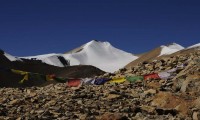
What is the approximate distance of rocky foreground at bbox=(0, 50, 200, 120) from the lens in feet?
45.1

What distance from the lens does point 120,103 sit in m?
16.1

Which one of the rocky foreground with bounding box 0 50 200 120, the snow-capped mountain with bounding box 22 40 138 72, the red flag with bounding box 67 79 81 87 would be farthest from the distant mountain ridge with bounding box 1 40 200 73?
the rocky foreground with bounding box 0 50 200 120

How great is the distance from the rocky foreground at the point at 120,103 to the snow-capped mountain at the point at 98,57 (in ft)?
413

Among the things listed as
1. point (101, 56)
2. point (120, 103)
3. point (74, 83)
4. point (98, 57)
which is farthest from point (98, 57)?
point (120, 103)

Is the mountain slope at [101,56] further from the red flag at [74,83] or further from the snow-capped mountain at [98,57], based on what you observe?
the red flag at [74,83]

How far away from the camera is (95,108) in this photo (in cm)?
1505

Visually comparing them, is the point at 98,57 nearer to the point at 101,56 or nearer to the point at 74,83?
the point at 101,56

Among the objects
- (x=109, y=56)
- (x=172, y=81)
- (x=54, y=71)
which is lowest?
(x=172, y=81)

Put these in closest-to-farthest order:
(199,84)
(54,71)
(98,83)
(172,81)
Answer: (199,84) < (172,81) < (98,83) < (54,71)

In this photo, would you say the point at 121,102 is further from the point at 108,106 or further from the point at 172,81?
the point at 172,81

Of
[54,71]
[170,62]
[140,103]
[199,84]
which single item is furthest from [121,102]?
[54,71]

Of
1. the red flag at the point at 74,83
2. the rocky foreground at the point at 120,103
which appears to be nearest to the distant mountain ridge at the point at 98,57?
the red flag at the point at 74,83

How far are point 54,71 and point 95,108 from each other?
3892 inches

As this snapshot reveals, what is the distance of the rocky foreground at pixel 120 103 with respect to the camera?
13.7 metres
